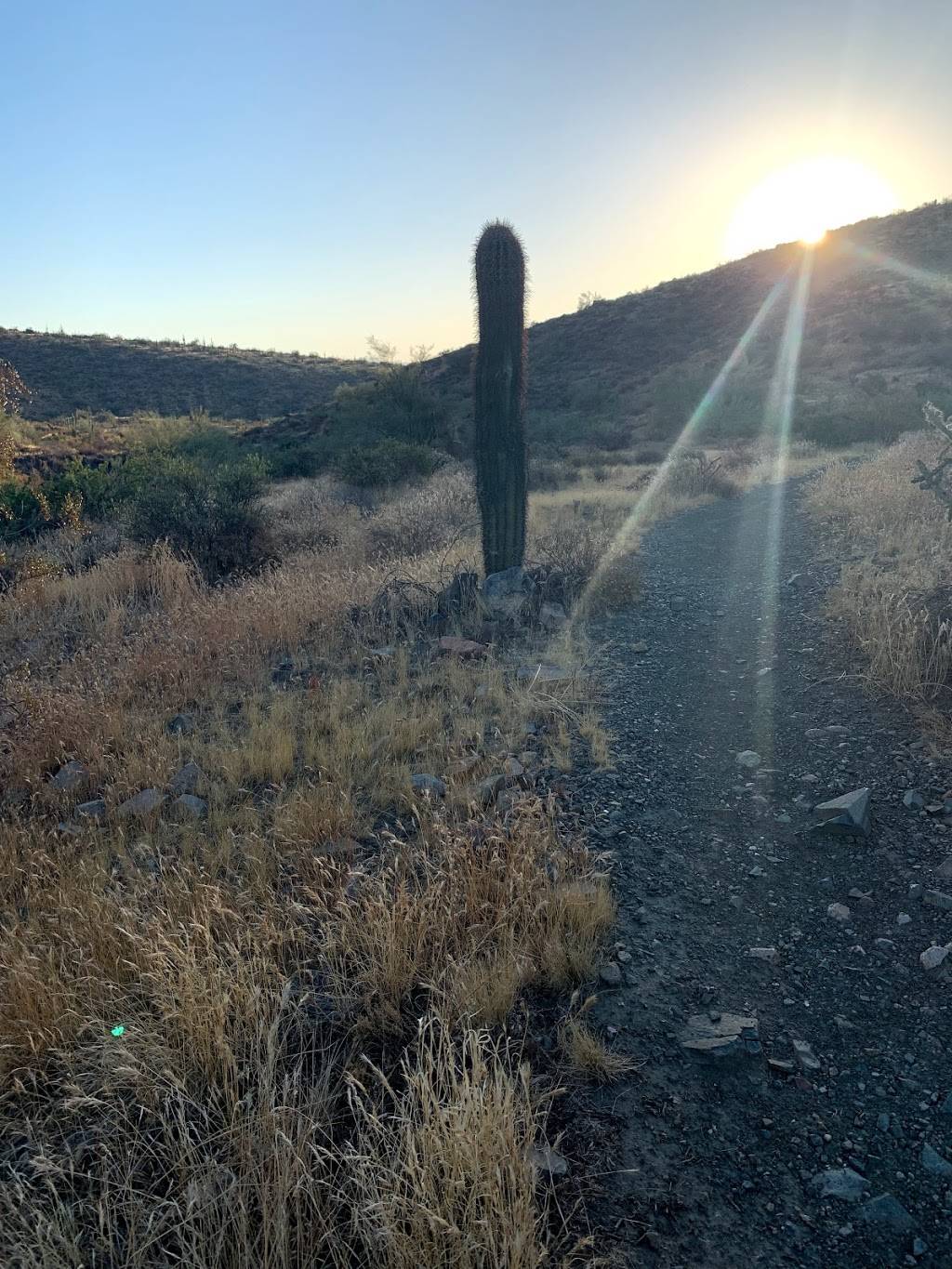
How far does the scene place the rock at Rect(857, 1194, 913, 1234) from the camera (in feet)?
6.05

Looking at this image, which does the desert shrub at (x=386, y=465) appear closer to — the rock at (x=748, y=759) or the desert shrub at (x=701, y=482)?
the desert shrub at (x=701, y=482)

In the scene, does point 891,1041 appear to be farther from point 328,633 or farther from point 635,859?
point 328,633

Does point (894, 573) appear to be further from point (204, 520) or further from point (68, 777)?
point (204, 520)

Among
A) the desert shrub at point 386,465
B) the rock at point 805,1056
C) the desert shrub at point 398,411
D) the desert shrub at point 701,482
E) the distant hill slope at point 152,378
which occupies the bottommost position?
the rock at point 805,1056

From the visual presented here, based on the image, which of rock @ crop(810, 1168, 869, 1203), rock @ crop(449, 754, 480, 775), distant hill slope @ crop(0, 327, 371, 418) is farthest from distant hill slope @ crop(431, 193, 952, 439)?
rock @ crop(810, 1168, 869, 1203)

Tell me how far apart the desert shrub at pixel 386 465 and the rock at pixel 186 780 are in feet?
41.5

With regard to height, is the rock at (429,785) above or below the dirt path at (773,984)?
above

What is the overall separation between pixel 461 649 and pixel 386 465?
11470mm

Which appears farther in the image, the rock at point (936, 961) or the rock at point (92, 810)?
the rock at point (92, 810)

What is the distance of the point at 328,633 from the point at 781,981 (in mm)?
4732

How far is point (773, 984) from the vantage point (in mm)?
2648

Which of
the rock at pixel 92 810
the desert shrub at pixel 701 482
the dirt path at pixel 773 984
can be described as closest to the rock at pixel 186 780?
the rock at pixel 92 810

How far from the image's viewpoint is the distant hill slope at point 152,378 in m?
41.3

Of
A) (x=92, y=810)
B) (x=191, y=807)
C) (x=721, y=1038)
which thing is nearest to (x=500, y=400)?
(x=191, y=807)
